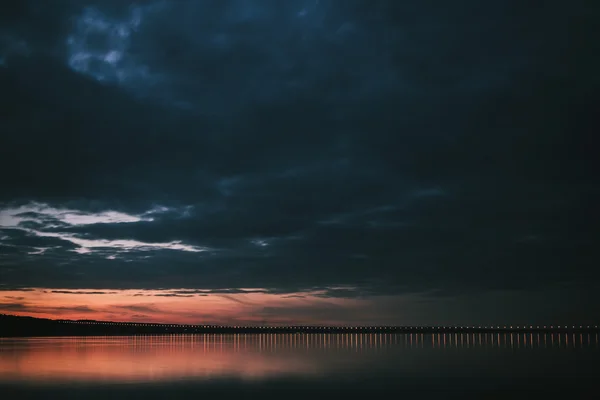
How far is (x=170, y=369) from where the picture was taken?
63594 mm

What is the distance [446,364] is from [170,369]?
31.2 meters

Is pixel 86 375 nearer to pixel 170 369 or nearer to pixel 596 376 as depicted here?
pixel 170 369

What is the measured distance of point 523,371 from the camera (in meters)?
62.0

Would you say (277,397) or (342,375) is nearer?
(277,397)

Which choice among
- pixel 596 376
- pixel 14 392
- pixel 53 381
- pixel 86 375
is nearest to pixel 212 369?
pixel 86 375

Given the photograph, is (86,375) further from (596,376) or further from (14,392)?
(596,376)

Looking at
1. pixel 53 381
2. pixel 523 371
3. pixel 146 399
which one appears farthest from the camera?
pixel 523 371

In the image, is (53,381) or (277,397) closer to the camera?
(277,397)

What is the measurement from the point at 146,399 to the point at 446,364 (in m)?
41.3

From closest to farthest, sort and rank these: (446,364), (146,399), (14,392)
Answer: (146,399) < (14,392) < (446,364)

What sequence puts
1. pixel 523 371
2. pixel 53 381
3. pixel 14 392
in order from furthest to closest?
pixel 523 371 → pixel 53 381 → pixel 14 392

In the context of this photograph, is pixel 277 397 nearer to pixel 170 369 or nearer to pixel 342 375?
pixel 342 375

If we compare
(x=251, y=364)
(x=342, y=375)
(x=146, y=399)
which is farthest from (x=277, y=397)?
(x=251, y=364)

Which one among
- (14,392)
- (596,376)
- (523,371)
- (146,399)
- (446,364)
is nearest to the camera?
(146,399)
